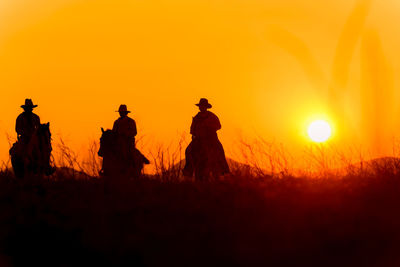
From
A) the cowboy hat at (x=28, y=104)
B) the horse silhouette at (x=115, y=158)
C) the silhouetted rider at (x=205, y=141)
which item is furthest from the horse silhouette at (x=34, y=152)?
the silhouetted rider at (x=205, y=141)

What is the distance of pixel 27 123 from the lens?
1969 centimetres

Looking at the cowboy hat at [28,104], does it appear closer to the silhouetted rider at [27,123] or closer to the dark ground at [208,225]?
the silhouetted rider at [27,123]

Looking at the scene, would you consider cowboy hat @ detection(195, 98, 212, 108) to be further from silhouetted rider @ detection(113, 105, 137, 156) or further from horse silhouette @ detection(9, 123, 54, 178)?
horse silhouette @ detection(9, 123, 54, 178)

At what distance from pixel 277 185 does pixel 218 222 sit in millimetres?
2448

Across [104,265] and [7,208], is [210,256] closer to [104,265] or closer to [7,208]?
[104,265]

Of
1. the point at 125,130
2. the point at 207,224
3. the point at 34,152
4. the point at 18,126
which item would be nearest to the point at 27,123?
the point at 18,126

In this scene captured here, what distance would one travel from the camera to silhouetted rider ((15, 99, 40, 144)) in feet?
63.7

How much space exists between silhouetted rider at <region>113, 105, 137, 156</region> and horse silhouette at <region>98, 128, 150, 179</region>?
103 mm

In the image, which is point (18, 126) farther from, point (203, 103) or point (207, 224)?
point (207, 224)

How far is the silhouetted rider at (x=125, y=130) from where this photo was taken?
754 inches

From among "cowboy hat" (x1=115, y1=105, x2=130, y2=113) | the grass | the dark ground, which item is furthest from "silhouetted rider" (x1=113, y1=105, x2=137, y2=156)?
the dark ground

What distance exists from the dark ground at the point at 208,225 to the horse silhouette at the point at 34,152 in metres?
4.64

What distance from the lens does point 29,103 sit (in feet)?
66.1

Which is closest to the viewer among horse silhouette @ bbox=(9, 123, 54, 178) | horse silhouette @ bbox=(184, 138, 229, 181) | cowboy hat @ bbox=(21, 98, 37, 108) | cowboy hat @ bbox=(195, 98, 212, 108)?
horse silhouette @ bbox=(9, 123, 54, 178)
